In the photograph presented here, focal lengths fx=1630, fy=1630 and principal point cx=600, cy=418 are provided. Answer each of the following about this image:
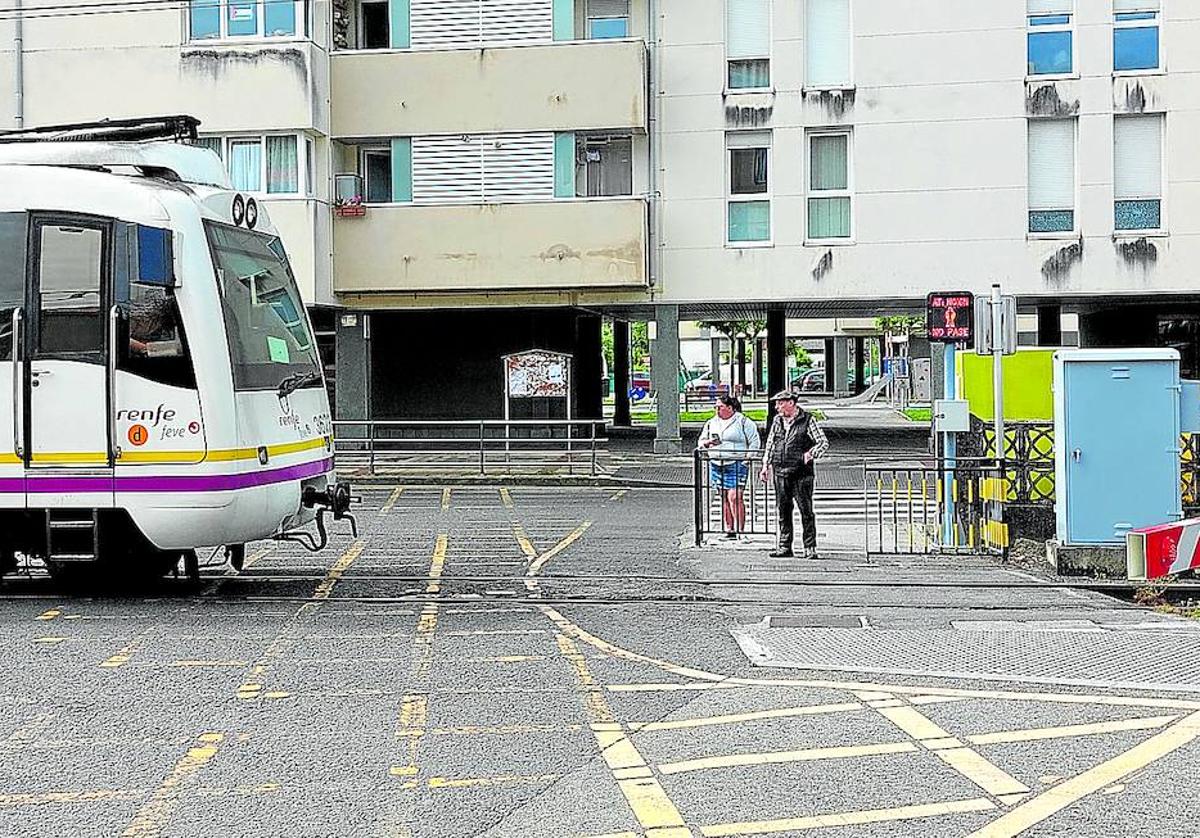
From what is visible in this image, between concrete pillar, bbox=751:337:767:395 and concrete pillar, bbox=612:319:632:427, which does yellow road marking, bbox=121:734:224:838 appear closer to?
concrete pillar, bbox=612:319:632:427

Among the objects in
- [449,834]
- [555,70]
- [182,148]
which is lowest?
[449,834]

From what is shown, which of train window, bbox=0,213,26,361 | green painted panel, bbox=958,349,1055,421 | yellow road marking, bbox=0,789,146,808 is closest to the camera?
yellow road marking, bbox=0,789,146,808

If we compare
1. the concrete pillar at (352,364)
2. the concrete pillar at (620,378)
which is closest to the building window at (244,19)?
the concrete pillar at (352,364)

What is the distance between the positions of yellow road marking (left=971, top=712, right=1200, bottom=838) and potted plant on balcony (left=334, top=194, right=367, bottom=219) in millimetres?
23941

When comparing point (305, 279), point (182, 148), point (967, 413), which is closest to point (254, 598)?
point (182, 148)

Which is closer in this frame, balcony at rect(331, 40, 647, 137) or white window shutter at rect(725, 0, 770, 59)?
balcony at rect(331, 40, 647, 137)

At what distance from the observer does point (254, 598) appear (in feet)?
39.5

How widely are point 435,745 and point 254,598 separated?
5072mm

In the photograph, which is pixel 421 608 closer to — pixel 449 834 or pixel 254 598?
pixel 254 598

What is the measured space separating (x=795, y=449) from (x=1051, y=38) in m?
16.5

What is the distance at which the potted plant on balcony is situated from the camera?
30.0 m

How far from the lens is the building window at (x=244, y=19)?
29.2 metres

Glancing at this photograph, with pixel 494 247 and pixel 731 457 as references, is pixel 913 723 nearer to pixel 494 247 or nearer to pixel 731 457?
pixel 731 457

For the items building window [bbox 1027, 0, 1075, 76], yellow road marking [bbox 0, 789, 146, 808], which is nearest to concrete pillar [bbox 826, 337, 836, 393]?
building window [bbox 1027, 0, 1075, 76]
